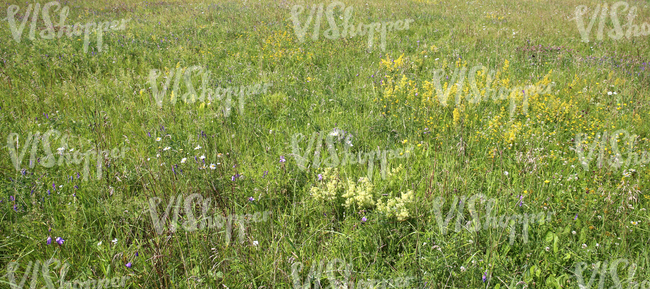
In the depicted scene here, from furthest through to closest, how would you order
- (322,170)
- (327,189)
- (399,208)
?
1. (322,170)
2. (327,189)
3. (399,208)

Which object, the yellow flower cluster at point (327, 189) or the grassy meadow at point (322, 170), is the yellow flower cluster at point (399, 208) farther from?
the yellow flower cluster at point (327, 189)

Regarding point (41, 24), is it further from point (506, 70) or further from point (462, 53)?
point (506, 70)

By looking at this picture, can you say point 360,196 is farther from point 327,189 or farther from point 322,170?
point 322,170

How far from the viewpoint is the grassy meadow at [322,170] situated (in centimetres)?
204

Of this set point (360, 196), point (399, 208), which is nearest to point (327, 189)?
point (360, 196)

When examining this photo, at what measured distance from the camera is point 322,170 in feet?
9.77

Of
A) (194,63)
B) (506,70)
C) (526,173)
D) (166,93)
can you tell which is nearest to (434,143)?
(526,173)

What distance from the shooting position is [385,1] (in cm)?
1155

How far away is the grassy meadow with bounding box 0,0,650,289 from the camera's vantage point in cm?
204

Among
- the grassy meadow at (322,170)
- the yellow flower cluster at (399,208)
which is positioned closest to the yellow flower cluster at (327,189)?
the grassy meadow at (322,170)

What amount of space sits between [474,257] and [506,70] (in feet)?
13.5

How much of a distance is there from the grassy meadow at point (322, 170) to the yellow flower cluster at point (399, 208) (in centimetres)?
→ 2

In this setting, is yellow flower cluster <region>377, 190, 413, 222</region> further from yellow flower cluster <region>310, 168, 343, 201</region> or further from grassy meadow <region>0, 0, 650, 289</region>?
yellow flower cluster <region>310, 168, 343, 201</region>

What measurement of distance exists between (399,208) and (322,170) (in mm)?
848
